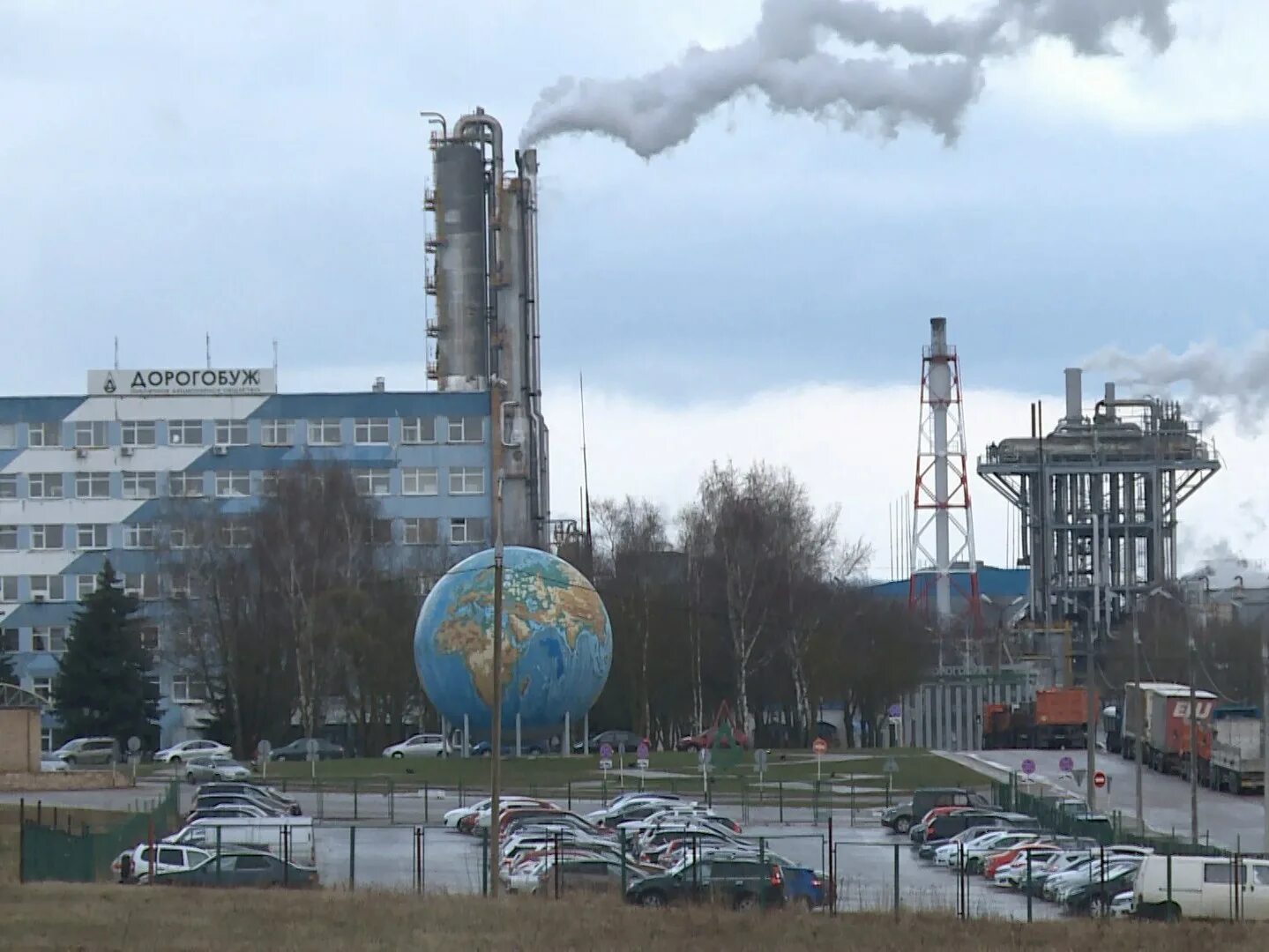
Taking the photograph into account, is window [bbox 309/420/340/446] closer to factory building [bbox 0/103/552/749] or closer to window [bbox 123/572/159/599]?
factory building [bbox 0/103/552/749]

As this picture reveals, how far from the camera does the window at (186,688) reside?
10312cm

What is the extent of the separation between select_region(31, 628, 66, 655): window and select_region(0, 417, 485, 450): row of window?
888 centimetres

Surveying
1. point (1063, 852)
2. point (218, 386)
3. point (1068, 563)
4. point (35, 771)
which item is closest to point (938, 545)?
point (1068, 563)

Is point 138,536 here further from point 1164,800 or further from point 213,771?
point 1164,800

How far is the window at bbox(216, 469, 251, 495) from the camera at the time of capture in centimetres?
10606

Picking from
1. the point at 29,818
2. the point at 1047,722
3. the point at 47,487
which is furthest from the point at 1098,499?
the point at 29,818

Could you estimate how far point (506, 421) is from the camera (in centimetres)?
10600

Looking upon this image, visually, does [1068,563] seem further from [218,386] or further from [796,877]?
[796,877]

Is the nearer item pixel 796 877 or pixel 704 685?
pixel 796 877

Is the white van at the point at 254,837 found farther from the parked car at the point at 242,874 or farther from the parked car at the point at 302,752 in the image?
the parked car at the point at 302,752

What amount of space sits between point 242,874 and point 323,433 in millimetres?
70761

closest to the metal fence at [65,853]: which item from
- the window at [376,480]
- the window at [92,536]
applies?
the window at [376,480]

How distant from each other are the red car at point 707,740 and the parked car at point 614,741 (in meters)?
2.02

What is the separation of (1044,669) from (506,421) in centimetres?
2970
